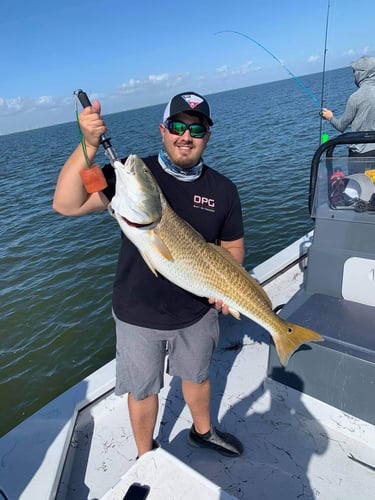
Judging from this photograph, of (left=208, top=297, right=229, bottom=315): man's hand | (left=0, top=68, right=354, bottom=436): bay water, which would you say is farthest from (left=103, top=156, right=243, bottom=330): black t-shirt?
(left=0, top=68, right=354, bottom=436): bay water

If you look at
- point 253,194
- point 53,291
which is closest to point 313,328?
point 53,291

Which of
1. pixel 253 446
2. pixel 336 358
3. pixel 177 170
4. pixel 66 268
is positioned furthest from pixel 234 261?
pixel 66 268

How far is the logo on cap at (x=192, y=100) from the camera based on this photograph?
99.1 inches

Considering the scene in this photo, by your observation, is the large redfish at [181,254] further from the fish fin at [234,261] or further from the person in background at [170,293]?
the person in background at [170,293]

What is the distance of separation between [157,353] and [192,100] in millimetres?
1872

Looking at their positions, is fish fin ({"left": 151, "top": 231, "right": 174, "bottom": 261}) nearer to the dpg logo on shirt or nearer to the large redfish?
the large redfish

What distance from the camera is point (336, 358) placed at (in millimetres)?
2764

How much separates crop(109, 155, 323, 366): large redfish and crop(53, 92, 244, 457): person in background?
6.2 inches

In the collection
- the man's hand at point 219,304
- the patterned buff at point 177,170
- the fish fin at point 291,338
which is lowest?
the fish fin at point 291,338

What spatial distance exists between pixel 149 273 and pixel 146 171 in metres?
0.73

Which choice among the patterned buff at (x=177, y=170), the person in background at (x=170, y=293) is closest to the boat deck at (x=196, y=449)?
the person in background at (x=170, y=293)

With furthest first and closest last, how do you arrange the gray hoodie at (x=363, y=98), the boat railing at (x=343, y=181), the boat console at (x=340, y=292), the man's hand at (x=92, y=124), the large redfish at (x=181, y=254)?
the gray hoodie at (x=363, y=98), the boat railing at (x=343, y=181), the boat console at (x=340, y=292), the large redfish at (x=181, y=254), the man's hand at (x=92, y=124)

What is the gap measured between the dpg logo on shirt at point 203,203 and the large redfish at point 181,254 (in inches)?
8.9

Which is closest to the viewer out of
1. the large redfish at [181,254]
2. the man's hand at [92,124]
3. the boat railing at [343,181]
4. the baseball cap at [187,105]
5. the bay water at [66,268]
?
the man's hand at [92,124]
